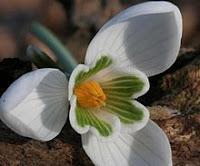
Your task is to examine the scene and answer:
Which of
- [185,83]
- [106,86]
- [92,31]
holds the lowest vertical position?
[92,31]

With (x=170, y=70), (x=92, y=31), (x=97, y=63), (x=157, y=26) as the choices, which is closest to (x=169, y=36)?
(x=157, y=26)

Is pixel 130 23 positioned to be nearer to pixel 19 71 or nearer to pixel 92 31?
pixel 19 71

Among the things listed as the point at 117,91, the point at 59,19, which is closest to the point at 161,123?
the point at 117,91

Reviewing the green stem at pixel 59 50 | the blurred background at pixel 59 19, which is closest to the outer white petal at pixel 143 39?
the green stem at pixel 59 50

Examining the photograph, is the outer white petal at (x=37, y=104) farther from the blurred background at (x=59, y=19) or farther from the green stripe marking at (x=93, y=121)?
the blurred background at (x=59, y=19)

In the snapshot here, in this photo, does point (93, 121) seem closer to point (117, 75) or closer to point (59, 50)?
point (117, 75)

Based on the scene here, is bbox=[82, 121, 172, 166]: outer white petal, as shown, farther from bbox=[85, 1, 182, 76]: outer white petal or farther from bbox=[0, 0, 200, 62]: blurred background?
bbox=[0, 0, 200, 62]: blurred background
